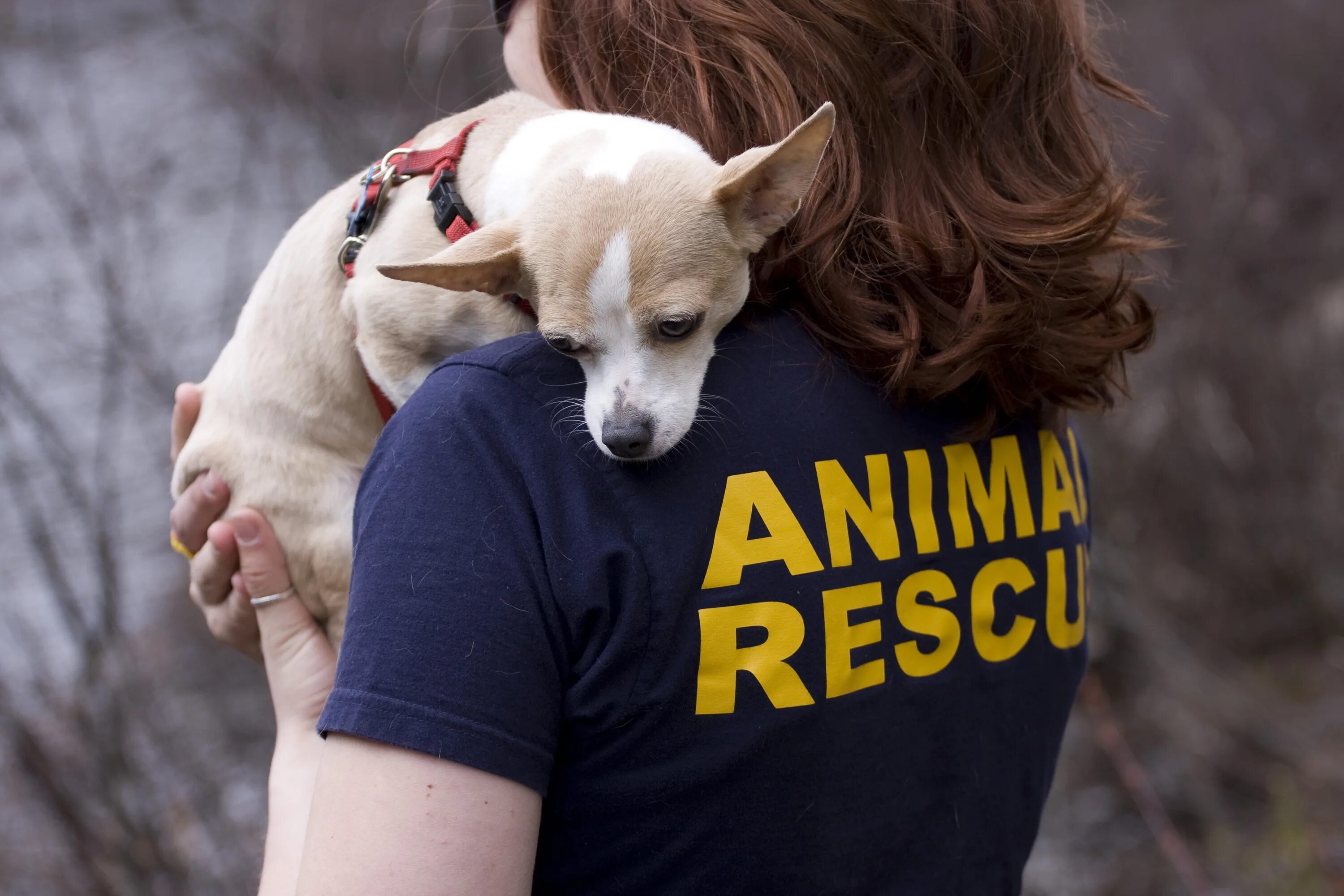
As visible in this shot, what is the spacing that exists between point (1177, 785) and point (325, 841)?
16.8 feet

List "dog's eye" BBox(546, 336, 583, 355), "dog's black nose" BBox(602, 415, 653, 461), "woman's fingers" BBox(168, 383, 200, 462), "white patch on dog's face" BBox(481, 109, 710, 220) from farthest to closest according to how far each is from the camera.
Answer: "woman's fingers" BBox(168, 383, 200, 462) → "white patch on dog's face" BBox(481, 109, 710, 220) → "dog's eye" BBox(546, 336, 583, 355) → "dog's black nose" BBox(602, 415, 653, 461)

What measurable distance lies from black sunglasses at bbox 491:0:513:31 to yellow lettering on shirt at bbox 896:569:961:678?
1.35 m

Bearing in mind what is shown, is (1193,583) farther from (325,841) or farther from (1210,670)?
(325,841)

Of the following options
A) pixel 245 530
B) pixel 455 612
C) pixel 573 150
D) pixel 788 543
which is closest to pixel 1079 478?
pixel 788 543

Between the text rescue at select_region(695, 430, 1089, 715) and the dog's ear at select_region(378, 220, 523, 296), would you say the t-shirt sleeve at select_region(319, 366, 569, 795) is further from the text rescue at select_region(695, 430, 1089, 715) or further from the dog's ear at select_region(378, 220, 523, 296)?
the dog's ear at select_region(378, 220, 523, 296)

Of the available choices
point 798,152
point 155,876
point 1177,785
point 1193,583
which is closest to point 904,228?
point 798,152

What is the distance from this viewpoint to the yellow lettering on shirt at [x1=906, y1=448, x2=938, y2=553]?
1.27 m

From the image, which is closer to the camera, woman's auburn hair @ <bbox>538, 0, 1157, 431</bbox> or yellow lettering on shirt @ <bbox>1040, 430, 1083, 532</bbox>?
woman's auburn hair @ <bbox>538, 0, 1157, 431</bbox>

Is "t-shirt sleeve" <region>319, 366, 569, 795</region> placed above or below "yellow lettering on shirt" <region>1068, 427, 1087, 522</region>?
above

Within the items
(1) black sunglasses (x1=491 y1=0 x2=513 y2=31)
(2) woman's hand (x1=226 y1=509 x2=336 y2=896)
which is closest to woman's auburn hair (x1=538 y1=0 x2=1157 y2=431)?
(1) black sunglasses (x1=491 y1=0 x2=513 y2=31)

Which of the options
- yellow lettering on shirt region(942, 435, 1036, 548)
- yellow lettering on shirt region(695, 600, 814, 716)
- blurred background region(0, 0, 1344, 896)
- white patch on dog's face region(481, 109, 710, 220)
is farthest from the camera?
blurred background region(0, 0, 1344, 896)

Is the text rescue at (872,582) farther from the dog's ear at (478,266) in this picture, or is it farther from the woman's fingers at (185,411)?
the woman's fingers at (185,411)

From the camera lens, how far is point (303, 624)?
5.99 ft

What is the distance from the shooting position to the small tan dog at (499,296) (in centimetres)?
148
